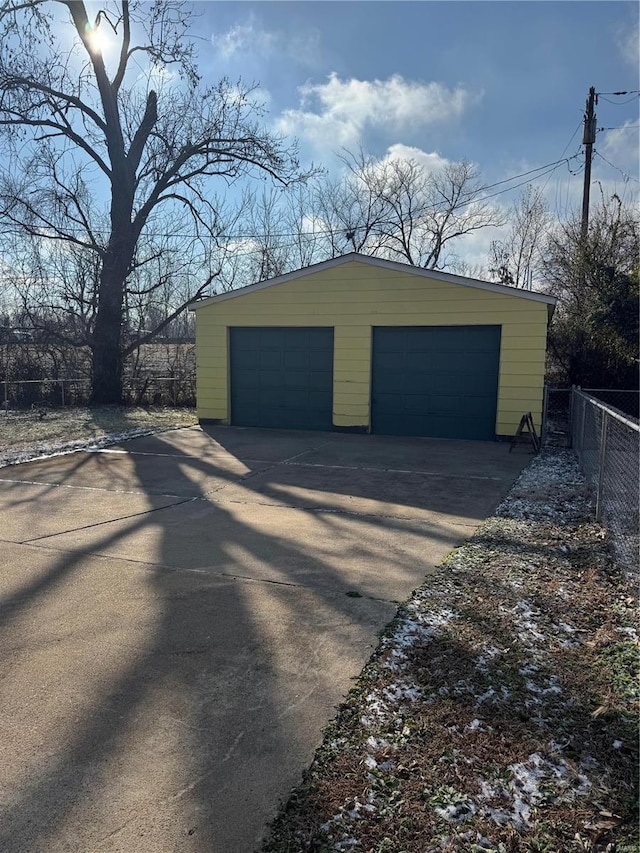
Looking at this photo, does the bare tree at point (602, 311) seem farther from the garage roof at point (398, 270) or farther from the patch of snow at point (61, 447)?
the patch of snow at point (61, 447)

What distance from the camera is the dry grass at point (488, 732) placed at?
6.03 feet

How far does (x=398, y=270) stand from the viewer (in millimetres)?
10891

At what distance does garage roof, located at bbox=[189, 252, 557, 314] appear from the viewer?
1005cm

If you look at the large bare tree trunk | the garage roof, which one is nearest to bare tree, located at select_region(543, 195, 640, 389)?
the garage roof

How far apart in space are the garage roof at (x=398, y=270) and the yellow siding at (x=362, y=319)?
0.07 meters

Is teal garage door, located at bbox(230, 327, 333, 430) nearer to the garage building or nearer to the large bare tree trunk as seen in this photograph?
the garage building

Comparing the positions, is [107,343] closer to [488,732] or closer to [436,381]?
[436,381]

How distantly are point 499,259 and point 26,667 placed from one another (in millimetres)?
24212

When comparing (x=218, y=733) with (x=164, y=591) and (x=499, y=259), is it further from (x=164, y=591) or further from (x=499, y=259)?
(x=499, y=259)

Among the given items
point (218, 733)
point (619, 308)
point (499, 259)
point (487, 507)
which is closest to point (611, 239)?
point (619, 308)

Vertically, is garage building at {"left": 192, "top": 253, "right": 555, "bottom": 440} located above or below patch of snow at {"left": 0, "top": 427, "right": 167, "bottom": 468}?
above

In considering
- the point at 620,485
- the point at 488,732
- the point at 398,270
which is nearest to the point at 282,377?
the point at 398,270

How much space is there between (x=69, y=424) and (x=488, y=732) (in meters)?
12.2

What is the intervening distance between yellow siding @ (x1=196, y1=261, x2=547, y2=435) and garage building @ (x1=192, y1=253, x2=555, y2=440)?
0.8 inches
